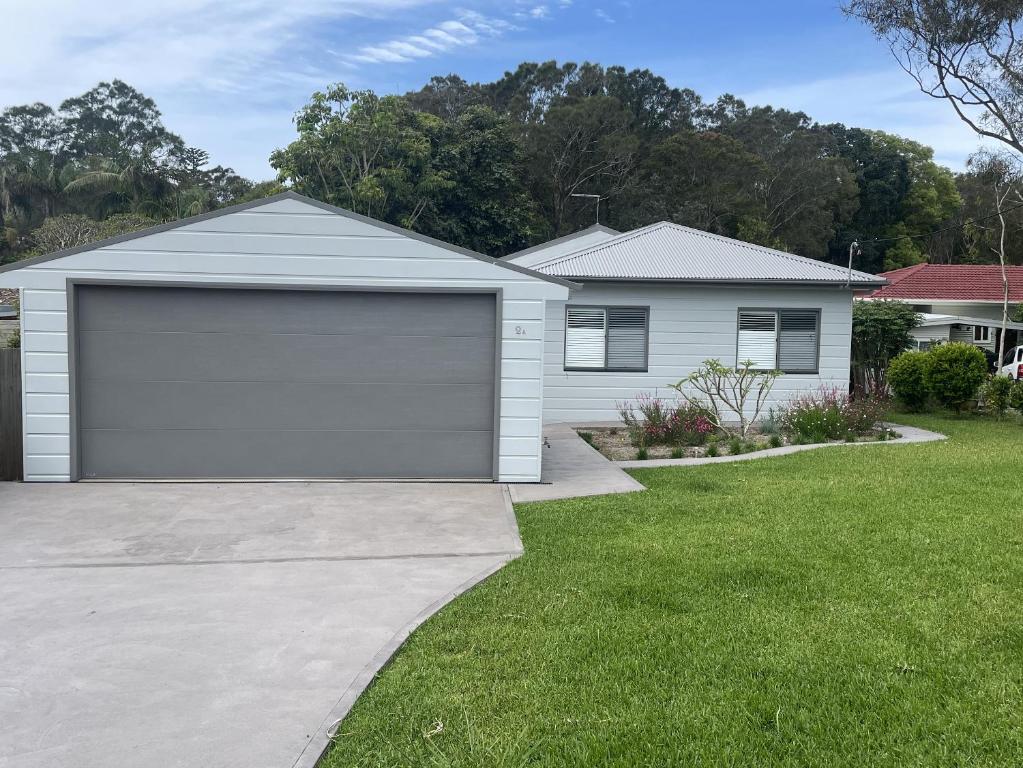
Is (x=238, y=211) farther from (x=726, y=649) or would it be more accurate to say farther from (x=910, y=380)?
(x=910, y=380)

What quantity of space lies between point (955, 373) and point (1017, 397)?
136 cm

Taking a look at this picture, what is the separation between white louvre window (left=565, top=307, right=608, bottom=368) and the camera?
645 inches

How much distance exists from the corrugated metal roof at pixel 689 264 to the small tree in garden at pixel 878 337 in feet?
9.87

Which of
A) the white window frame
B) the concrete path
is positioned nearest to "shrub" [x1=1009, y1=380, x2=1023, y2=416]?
the white window frame

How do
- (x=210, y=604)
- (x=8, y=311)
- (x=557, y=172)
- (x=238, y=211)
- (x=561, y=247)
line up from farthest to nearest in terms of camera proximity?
(x=557, y=172), (x=8, y=311), (x=561, y=247), (x=238, y=211), (x=210, y=604)

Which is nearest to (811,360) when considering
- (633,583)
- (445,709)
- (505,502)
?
(505,502)

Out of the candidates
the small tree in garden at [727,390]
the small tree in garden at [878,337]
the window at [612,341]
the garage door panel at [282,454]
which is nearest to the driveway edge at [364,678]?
the garage door panel at [282,454]

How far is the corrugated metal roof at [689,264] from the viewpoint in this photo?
53.0ft

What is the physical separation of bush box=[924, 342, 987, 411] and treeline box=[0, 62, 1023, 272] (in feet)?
54.2

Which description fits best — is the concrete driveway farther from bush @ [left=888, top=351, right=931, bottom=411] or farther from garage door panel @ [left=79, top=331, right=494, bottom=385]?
bush @ [left=888, top=351, right=931, bottom=411]

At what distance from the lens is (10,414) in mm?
10211

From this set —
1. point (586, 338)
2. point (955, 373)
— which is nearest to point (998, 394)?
point (955, 373)

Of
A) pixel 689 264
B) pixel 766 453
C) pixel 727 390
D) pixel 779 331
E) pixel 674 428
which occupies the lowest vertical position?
pixel 766 453

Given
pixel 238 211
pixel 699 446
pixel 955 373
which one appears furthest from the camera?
pixel 955 373
